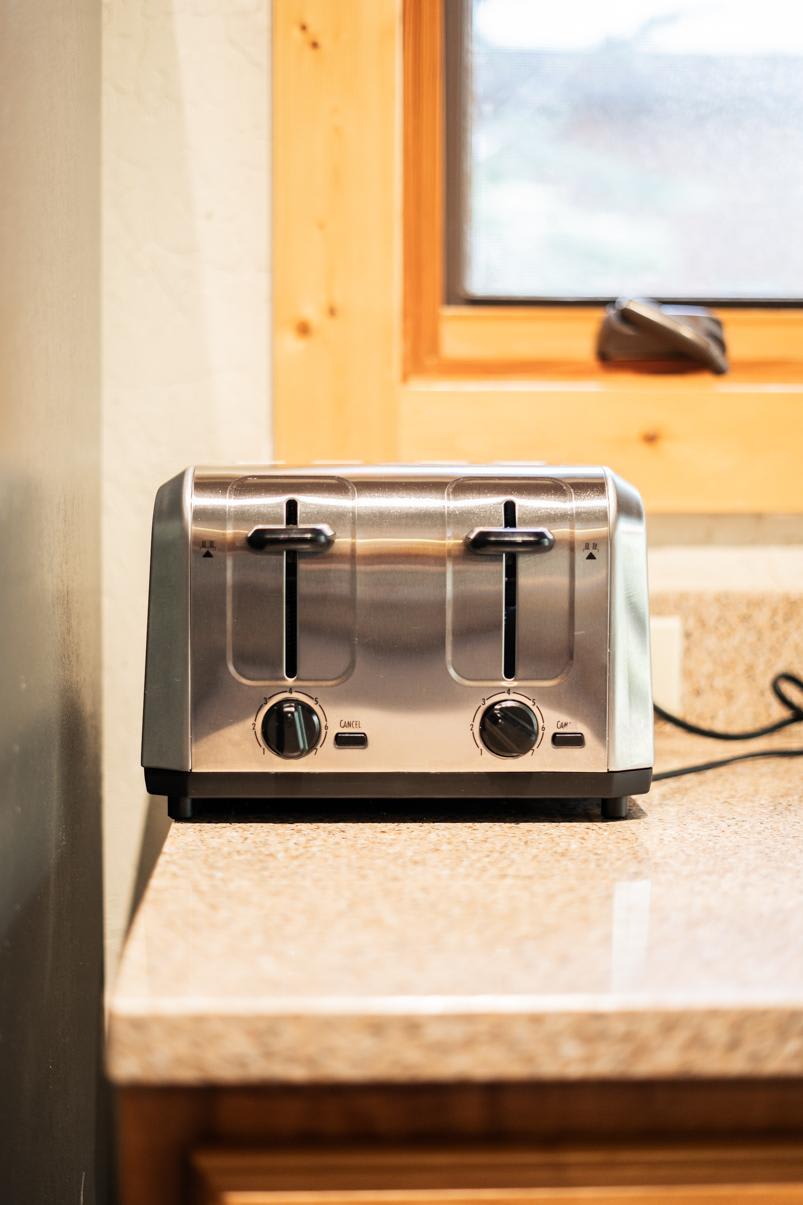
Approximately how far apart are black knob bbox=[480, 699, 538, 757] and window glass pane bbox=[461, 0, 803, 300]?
2.03 feet

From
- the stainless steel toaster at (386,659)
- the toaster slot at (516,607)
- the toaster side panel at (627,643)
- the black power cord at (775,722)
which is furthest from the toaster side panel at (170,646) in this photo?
the black power cord at (775,722)

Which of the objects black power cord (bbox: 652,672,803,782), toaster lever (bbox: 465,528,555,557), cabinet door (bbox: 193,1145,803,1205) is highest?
toaster lever (bbox: 465,528,555,557)

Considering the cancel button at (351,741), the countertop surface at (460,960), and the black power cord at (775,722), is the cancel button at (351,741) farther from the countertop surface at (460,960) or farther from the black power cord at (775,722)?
the black power cord at (775,722)

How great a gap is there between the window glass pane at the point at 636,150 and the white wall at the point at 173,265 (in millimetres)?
252

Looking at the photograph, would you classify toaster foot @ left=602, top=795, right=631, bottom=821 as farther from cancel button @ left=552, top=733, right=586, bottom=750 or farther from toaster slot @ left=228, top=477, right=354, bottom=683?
toaster slot @ left=228, top=477, right=354, bottom=683

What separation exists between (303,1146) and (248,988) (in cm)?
7

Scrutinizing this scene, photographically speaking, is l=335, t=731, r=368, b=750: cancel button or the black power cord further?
the black power cord

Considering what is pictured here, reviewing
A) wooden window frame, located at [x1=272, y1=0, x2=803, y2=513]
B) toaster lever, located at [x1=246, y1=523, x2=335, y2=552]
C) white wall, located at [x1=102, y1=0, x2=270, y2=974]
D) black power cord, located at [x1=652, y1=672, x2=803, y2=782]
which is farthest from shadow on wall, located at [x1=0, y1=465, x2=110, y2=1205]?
black power cord, located at [x1=652, y1=672, x2=803, y2=782]

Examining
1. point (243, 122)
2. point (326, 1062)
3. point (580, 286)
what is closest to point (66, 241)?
point (243, 122)

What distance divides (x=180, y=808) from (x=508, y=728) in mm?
222

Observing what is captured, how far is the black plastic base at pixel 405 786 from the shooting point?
0.70 m

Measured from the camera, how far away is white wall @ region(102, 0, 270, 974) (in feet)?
3.39

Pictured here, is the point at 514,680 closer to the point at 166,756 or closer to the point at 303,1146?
the point at 166,756

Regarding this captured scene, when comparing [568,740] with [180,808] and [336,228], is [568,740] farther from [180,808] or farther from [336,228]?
[336,228]
